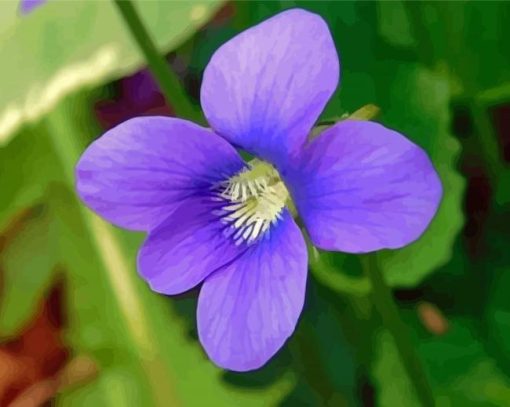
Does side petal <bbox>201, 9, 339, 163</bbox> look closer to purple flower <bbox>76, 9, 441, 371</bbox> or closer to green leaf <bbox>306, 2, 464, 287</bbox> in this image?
purple flower <bbox>76, 9, 441, 371</bbox>

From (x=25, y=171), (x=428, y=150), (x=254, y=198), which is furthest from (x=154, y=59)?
(x=25, y=171)

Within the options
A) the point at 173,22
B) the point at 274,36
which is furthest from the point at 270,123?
the point at 173,22

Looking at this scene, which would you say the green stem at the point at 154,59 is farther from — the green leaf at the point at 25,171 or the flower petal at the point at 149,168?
the green leaf at the point at 25,171

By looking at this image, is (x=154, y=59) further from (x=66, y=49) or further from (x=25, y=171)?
(x=25, y=171)

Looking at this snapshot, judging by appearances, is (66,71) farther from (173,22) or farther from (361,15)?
(361,15)

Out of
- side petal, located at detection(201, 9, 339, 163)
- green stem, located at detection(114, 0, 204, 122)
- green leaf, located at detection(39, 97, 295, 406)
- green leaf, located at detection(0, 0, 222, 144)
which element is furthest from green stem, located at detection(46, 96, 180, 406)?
side petal, located at detection(201, 9, 339, 163)

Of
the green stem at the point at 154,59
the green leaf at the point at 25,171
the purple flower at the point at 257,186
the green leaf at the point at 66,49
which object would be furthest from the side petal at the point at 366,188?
the green leaf at the point at 25,171
